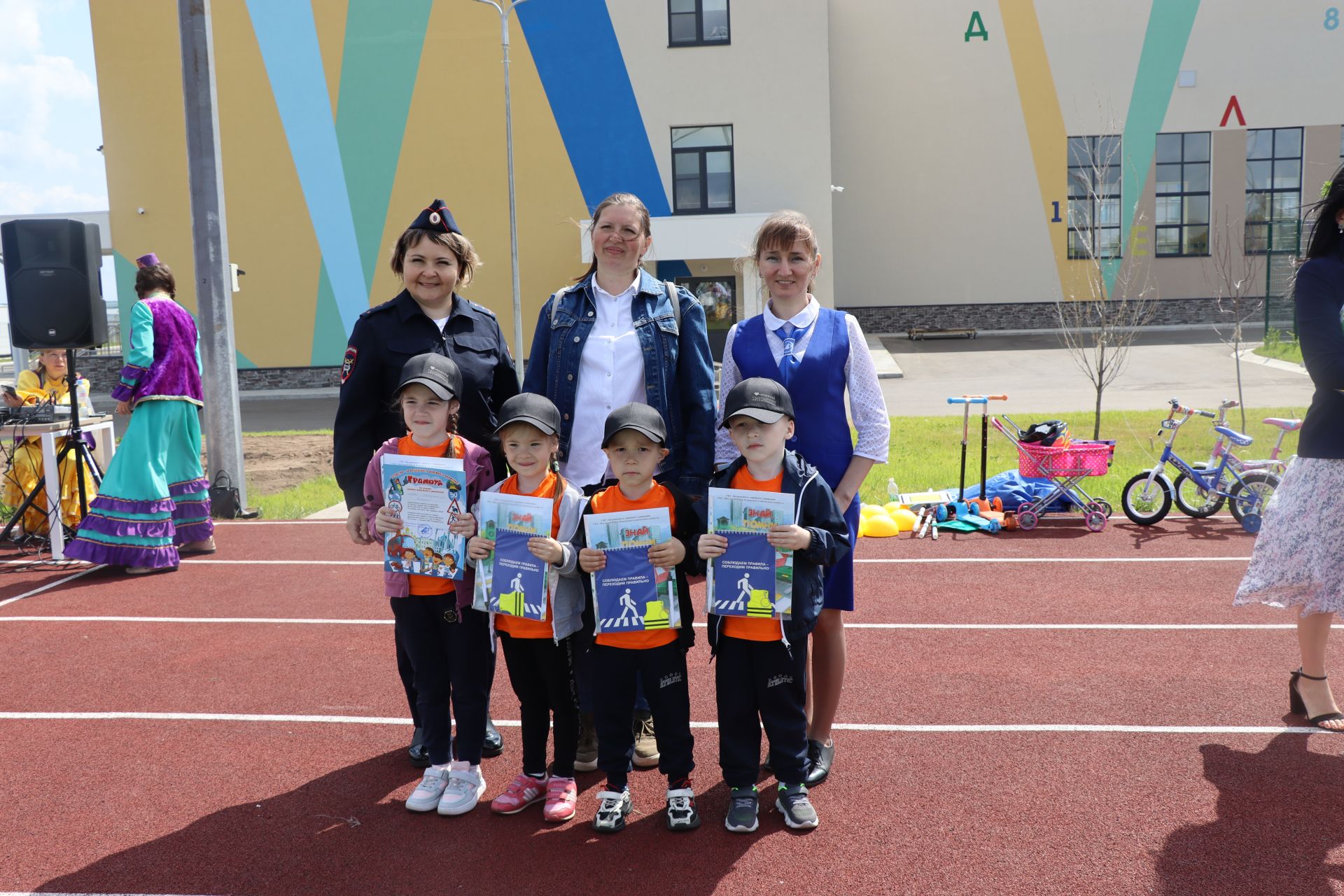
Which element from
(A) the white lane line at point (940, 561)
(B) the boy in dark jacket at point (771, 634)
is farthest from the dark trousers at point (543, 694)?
(A) the white lane line at point (940, 561)

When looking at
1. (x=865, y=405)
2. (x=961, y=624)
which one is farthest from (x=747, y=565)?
(x=961, y=624)

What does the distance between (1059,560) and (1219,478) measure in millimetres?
2145

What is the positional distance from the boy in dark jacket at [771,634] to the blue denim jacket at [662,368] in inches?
8.7

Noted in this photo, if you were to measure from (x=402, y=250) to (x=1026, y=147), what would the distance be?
1158 inches

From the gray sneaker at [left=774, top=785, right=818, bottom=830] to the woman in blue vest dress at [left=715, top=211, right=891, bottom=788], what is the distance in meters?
0.22

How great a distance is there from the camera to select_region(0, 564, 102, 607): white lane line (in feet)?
23.0

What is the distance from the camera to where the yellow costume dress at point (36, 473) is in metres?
8.52

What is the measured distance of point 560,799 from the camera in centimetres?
357

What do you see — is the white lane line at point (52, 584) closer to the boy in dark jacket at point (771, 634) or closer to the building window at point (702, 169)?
the boy in dark jacket at point (771, 634)

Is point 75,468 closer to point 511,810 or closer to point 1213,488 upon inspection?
point 511,810

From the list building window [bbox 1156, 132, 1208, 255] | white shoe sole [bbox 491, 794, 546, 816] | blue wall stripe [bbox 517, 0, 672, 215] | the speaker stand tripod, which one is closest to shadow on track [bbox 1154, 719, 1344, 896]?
white shoe sole [bbox 491, 794, 546, 816]

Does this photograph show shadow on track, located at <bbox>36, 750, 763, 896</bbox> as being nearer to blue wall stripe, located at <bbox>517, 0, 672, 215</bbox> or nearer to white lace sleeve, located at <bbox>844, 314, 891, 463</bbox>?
white lace sleeve, located at <bbox>844, 314, 891, 463</bbox>

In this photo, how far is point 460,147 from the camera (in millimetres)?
24734

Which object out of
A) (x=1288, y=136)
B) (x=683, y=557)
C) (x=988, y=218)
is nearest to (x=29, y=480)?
(x=683, y=557)
